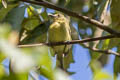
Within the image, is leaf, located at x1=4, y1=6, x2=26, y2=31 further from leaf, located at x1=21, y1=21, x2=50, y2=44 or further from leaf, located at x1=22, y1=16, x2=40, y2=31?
leaf, located at x1=22, y1=16, x2=40, y2=31

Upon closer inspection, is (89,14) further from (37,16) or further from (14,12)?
(14,12)

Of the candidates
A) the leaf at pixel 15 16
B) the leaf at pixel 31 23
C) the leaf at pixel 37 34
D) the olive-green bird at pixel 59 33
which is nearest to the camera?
the leaf at pixel 15 16

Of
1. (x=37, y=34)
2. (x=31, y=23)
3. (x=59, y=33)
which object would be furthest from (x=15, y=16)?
(x=59, y=33)

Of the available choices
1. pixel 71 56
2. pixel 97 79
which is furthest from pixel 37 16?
pixel 97 79

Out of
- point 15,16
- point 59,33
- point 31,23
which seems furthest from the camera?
point 59,33

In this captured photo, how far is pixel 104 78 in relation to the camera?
2.08 ft

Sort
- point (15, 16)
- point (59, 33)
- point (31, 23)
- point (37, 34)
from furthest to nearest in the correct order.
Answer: point (59, 33) → point (31, 23) → point (37, 34) → point (15, 16)

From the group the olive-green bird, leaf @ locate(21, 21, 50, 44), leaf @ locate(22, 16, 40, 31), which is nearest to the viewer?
leaf @ locate(21, 21, 50, 44)

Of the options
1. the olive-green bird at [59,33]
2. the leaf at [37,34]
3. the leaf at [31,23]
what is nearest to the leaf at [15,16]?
the leaf at [37,34]

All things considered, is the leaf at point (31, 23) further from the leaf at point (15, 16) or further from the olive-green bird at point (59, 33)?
the olive-green bird at point (59, 33)

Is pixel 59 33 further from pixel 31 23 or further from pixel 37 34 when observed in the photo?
pixel 37 34

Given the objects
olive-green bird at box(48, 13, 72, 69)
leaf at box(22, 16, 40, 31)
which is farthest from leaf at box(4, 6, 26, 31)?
olive-green bird at box(48, 13, 72, 69)

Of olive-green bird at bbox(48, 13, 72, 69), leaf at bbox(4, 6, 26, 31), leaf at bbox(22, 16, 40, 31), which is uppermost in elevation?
leaf at bbox(4, 6, 26, 31)

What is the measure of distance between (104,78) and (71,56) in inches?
65.7
